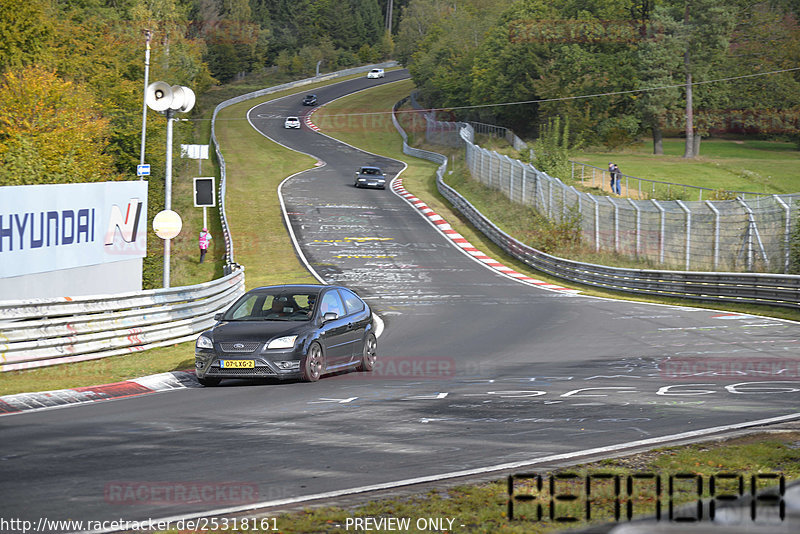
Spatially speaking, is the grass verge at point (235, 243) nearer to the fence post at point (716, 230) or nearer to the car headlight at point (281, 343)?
the car headlight at point (281, 343)

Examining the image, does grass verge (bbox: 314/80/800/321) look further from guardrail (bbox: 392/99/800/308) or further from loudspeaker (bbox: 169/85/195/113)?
loudspeaker (bbox: 169/85/195/113)

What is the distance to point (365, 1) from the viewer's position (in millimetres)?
175750

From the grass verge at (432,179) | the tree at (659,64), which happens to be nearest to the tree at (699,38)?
the tree at (659,64)

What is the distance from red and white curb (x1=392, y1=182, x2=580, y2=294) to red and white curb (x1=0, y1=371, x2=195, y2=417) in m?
19.7

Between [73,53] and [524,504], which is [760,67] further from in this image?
[524,504]

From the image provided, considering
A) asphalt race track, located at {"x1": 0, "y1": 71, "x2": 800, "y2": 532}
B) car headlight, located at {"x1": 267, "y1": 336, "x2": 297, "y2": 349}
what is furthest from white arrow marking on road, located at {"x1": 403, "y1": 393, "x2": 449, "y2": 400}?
car headlight, located at {"x1": 267, "y1": 336, "x2": 297, "y2": 349}

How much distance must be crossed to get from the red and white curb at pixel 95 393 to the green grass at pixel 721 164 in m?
42.5

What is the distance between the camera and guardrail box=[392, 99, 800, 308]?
25.0 metres

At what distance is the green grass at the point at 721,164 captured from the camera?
60938 millimetres

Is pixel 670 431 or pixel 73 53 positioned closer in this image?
pixel 670 431

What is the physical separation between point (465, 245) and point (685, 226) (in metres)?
13.4

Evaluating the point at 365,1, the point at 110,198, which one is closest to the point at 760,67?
the point at 110,198

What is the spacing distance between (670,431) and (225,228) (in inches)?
1403

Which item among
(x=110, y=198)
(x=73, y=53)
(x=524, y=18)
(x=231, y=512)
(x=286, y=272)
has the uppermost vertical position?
(x=524, y=18)
